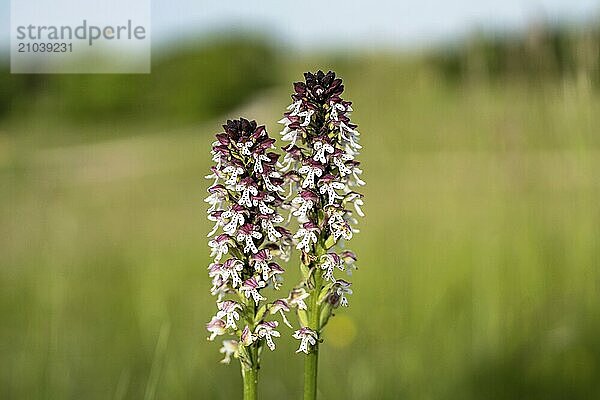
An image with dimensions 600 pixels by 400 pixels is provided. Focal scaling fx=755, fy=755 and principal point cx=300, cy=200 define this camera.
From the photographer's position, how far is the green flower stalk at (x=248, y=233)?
1.31 metres

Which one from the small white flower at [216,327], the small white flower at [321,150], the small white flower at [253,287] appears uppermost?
the small white flower at [321,150]

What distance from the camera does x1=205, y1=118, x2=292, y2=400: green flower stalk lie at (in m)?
1.31

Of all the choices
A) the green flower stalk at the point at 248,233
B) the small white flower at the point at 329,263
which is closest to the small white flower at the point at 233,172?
the green flower stalk at the point at 248,233

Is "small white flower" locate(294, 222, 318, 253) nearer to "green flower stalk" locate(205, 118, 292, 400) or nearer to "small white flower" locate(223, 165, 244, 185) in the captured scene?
"green flower stalk" locate(205, 118, 292, 400)

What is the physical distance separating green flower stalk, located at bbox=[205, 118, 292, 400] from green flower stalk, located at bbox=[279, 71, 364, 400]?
0.05 m

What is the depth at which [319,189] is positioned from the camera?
4.49 ft

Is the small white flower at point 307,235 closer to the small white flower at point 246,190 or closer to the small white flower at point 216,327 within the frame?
the small white flower at point 246,190

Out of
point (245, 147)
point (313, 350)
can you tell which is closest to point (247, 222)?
point (245, 147)

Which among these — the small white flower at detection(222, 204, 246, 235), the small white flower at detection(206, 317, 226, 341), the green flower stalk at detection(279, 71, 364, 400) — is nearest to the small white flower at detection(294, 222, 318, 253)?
the green flower stalk at detection(279, 71, 364, 400)

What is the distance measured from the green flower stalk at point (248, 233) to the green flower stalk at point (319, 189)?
0.16 feet

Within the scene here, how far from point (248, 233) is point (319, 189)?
156mm

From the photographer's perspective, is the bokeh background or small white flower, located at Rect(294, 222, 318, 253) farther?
the bokeh background
